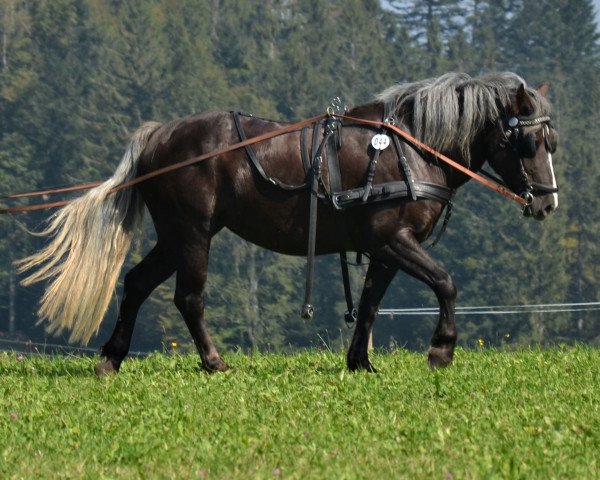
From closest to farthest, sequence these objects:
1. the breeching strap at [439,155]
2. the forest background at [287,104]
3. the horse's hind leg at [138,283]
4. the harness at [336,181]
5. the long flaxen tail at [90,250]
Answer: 1. the harness at [336,181]
2. the breeching strap at [439,155]
3. the long flaxen tail at [90,250]
4. the horse's hind leg at [138,283]
5. the forest background at [287,104]

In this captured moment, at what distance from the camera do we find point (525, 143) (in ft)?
41.1

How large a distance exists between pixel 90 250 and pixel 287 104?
103055 mm

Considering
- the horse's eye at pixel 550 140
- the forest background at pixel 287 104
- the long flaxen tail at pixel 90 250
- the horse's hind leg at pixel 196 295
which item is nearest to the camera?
the horse's eye at pixel 550 140

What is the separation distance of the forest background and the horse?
59.3 meters

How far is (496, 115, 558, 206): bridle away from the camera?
41.1ft

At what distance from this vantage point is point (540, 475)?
8.26m

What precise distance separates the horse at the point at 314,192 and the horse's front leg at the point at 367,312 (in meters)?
0.01

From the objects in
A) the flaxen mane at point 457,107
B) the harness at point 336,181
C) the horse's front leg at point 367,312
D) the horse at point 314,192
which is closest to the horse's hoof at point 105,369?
the horse at point 314,192

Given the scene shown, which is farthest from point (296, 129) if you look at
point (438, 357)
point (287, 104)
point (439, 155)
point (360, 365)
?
point (287, 104)

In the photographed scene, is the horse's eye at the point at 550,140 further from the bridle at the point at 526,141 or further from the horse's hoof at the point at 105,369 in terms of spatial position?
the horse's hoof at the point at 105,369

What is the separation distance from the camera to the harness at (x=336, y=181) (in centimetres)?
1235

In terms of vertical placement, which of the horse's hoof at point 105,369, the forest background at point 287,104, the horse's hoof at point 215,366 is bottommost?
the forest background at point 287,104

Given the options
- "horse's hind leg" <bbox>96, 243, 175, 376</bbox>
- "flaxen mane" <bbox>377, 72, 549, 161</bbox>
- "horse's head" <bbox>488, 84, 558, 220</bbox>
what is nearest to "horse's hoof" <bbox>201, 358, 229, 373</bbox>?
"horse's hind leg" <bbox>96, 243, 175, 376</bbox>

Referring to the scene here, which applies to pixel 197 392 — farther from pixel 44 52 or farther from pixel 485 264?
pixel 44 52
